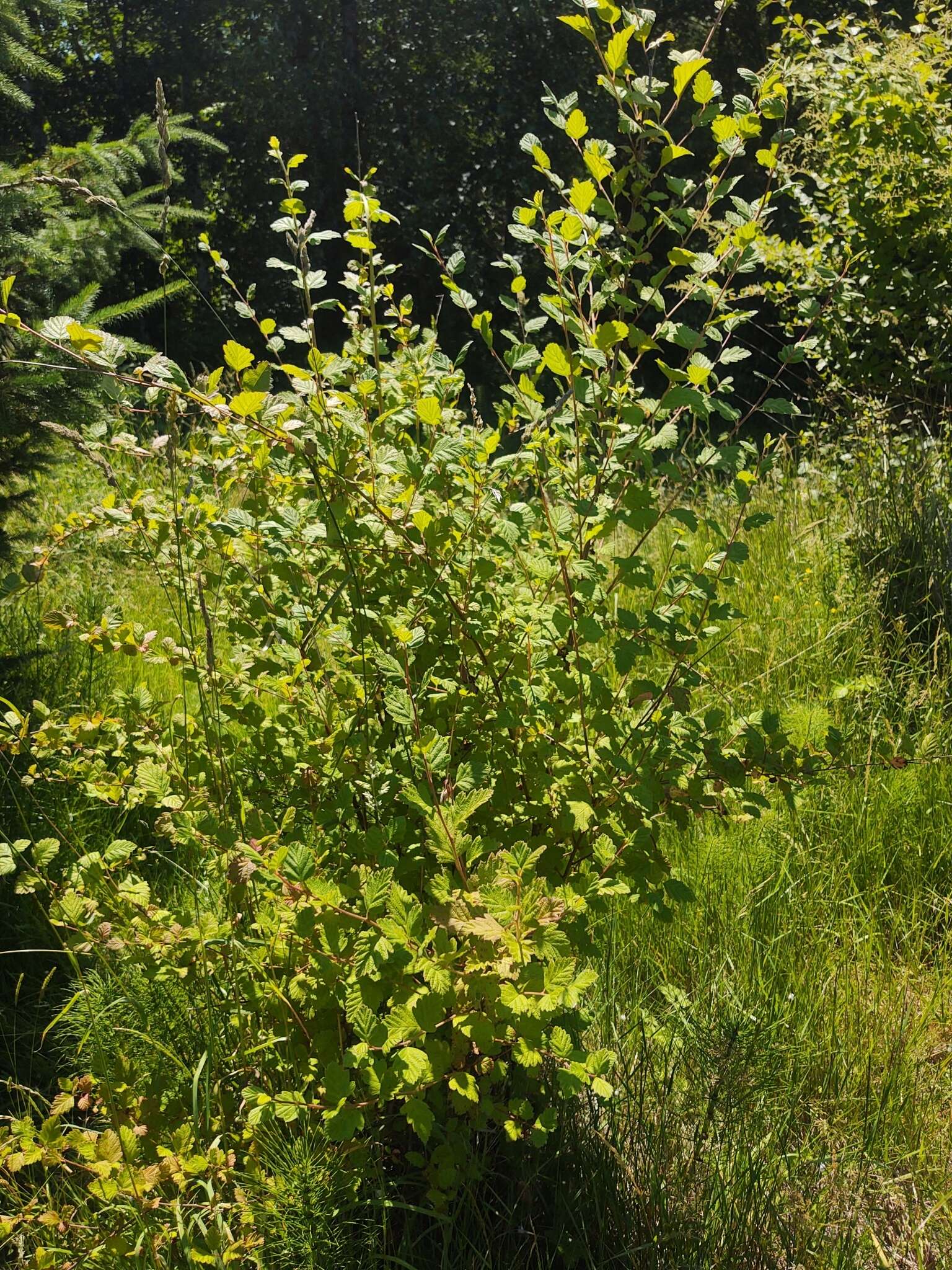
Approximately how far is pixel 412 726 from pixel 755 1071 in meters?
0.96

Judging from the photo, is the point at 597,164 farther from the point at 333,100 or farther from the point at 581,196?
the point at 333,100

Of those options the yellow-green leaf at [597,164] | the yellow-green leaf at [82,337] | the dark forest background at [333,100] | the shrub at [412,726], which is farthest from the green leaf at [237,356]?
the dark forest background at [333,100]

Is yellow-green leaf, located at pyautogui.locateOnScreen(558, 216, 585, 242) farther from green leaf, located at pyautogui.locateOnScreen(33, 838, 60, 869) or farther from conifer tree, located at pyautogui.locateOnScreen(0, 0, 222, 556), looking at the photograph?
conifer tree, located at pyautogui.locateOnScreen(0, 0, 222, 556)

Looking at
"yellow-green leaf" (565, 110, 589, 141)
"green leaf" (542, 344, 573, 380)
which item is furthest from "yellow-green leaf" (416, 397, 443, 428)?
"yellow-green leaf" (565, 110, 589, 141)

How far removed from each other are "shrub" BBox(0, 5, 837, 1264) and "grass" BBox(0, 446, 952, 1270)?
11 centimetres

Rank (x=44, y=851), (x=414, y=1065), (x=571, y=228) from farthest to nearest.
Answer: (x=44, y=851) → (x=571, y=228) → (x=414, y=1065)

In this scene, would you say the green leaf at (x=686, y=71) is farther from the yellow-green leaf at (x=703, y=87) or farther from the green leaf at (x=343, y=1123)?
the green leaf at (x=343, y=1123)

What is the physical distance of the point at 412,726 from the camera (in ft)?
5.23

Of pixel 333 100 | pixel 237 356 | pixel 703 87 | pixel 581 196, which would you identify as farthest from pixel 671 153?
pixel 333 100

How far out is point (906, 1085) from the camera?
6.67 feet

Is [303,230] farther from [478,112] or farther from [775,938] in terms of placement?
[478,112]

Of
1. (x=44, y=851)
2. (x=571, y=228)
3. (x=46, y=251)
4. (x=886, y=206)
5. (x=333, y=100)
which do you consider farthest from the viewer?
(x=333, y=100)

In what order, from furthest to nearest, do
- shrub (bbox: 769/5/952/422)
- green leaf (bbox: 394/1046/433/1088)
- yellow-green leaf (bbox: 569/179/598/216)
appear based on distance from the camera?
shrub (bbox: 769/5/952/422) → yellow-green leaf (bbox: 569/179/598/216) → green leaf (bbox: 394/1046/433/1088)

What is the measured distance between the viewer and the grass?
1.65m
